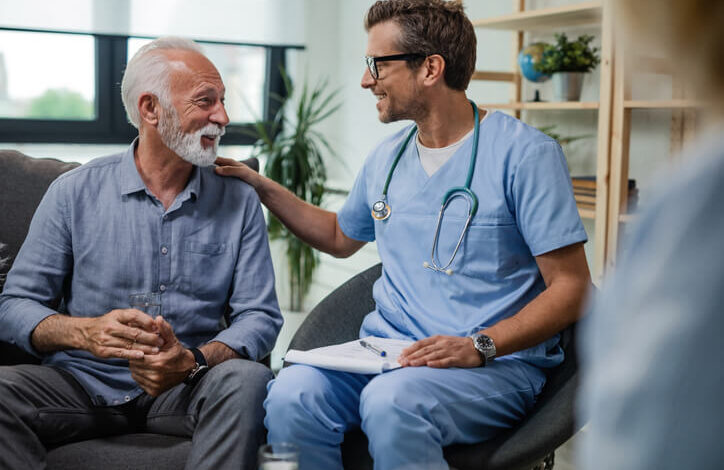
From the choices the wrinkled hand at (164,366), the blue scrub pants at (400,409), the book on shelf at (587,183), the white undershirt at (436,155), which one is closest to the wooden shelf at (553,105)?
the book on shelf at (587,183)

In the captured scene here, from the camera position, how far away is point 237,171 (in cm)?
194

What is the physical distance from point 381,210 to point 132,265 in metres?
0.59

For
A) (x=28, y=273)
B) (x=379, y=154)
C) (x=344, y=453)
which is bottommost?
(x=344, y=453)

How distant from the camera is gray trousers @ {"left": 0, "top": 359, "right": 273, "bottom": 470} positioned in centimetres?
151

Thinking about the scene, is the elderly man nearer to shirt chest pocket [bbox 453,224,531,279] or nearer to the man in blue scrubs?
the man in blue scrubs

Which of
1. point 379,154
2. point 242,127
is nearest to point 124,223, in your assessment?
point 379,154

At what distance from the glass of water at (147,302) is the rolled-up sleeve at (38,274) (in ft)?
1.05

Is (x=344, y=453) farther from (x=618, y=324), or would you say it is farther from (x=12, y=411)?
(x=618, y=324)

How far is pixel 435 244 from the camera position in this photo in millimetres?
1750

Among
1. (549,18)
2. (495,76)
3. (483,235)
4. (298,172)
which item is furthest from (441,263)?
(298,172)

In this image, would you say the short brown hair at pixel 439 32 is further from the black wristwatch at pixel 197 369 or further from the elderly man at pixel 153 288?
the black wristwatch at pixel 197 369

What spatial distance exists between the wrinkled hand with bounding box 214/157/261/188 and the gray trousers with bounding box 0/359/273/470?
1.65 ft

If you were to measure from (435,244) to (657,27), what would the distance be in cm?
114

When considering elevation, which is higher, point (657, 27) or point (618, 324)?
point (657, 27)
